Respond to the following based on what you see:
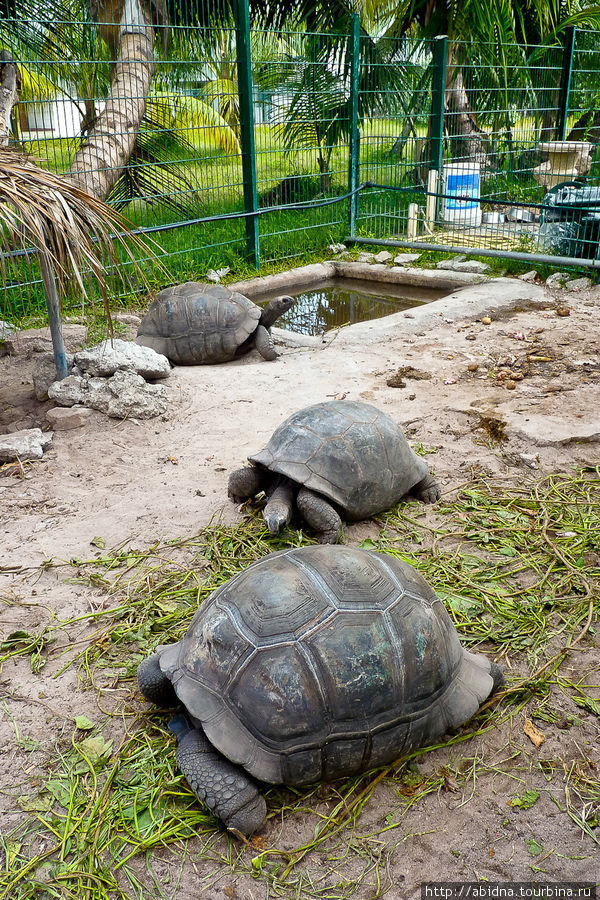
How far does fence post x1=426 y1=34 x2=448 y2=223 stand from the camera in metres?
10.6

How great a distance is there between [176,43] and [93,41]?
116 cm

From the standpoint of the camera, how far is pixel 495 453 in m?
4.59

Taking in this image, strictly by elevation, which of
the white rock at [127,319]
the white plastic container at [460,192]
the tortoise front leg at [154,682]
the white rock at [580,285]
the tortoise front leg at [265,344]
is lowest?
the tortoise front leg at [154,682]

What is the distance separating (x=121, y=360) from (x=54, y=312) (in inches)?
24.4

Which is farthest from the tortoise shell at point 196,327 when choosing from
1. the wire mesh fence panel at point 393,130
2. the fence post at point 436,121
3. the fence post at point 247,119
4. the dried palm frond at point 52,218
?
the fence post at point 436,121

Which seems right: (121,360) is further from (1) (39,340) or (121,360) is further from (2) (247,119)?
(2) (247,119)

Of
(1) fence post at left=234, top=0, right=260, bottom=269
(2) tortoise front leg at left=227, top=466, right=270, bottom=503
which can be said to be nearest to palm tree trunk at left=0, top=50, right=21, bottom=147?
(1) fence post at left=234, top=0, right=260, bottom=269

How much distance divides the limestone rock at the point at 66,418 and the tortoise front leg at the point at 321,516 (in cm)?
223

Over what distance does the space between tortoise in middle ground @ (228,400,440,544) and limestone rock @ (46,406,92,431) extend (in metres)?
1.73

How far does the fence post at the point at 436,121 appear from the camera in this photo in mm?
10604

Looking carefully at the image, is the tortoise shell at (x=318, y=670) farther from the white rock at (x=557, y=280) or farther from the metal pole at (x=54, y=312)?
the white rock at (x=557, y=280)

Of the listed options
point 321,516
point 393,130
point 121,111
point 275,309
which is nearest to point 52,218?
point 321,516

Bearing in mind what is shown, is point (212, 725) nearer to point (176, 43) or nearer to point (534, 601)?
point (534, 601)

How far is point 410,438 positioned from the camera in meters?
4.86
